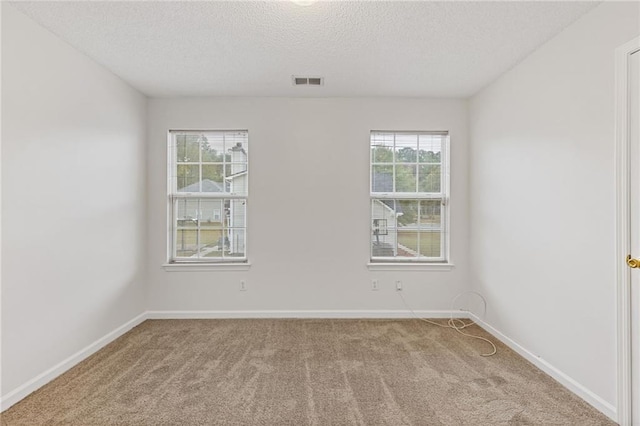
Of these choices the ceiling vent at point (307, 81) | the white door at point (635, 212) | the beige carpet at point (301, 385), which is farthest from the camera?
the ceiling vent at point (307, 81)

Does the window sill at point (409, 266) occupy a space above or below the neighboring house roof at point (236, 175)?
below

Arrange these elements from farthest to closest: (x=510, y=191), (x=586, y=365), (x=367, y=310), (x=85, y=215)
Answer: (x=367, y=310) → (x=510, y=191) → (x=85, y=215) → (x=586, y=365)

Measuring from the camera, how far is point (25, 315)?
2.21 metres

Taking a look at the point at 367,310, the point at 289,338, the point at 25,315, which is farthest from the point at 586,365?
the point at 25,315

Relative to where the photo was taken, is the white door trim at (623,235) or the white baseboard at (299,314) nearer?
the white door trim at (623,235)

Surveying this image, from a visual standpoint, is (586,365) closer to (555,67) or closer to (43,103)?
(555,67)

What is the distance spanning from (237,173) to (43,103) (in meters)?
1.85

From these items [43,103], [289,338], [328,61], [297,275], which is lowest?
[289,338]

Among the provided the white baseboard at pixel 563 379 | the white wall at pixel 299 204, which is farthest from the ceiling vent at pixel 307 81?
the white baseboard at pixel 563 379

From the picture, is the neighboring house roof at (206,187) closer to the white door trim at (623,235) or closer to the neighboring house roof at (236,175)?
the neighboring house roof at (236,175)

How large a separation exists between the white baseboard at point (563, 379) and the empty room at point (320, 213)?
1cm

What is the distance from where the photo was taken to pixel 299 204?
3811mm

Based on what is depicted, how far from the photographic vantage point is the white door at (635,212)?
1876 mm

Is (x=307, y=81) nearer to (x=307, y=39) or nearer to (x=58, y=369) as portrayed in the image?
(x=307, y=39)
